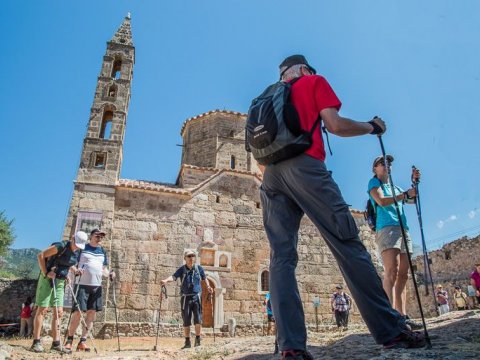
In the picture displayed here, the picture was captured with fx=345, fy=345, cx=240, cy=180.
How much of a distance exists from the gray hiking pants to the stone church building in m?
9.95

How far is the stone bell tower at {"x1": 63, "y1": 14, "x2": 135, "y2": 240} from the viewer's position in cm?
1163

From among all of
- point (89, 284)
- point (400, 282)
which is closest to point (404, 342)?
point (400, 282)

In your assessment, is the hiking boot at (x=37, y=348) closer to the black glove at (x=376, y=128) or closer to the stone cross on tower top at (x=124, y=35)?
the black glove at (x=376, y=128)

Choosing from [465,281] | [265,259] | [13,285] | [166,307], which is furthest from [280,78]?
[465,281]

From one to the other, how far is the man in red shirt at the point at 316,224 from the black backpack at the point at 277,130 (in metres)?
0.06

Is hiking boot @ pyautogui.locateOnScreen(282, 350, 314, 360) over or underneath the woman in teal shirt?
underneath

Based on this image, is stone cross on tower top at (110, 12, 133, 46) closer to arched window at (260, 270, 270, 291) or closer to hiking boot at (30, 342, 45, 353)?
arched window at (260, 270, 270, 291)

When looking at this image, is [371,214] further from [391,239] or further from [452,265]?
[452,265]

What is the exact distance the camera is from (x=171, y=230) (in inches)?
491

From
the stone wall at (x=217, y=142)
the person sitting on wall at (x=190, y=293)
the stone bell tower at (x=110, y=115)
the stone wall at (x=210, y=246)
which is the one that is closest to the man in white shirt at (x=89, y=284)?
the person sitting on wall at (x=190, y=293)

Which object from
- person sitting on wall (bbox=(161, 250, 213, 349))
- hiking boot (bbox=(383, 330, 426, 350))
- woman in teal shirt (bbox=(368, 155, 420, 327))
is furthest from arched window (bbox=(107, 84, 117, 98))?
hiking boot (bbox=(383, 330, 426, 350))

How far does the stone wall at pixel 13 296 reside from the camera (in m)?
12.0

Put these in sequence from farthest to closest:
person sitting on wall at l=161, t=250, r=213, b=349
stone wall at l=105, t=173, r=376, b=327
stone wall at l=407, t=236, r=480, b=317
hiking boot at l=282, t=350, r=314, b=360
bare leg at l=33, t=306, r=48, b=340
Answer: stone wall at l=407, t=236, r=480, b=317 → stone wall at l=105, t=173, r=376, b=327 → person sitting on wall at l=161, t=250, r=213, b=349 → bare leg at l=33, t=306, r=48, b=340 → hiking boot at l=282, t=350, r=314, b=360

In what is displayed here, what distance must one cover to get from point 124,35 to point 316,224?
1695cm
